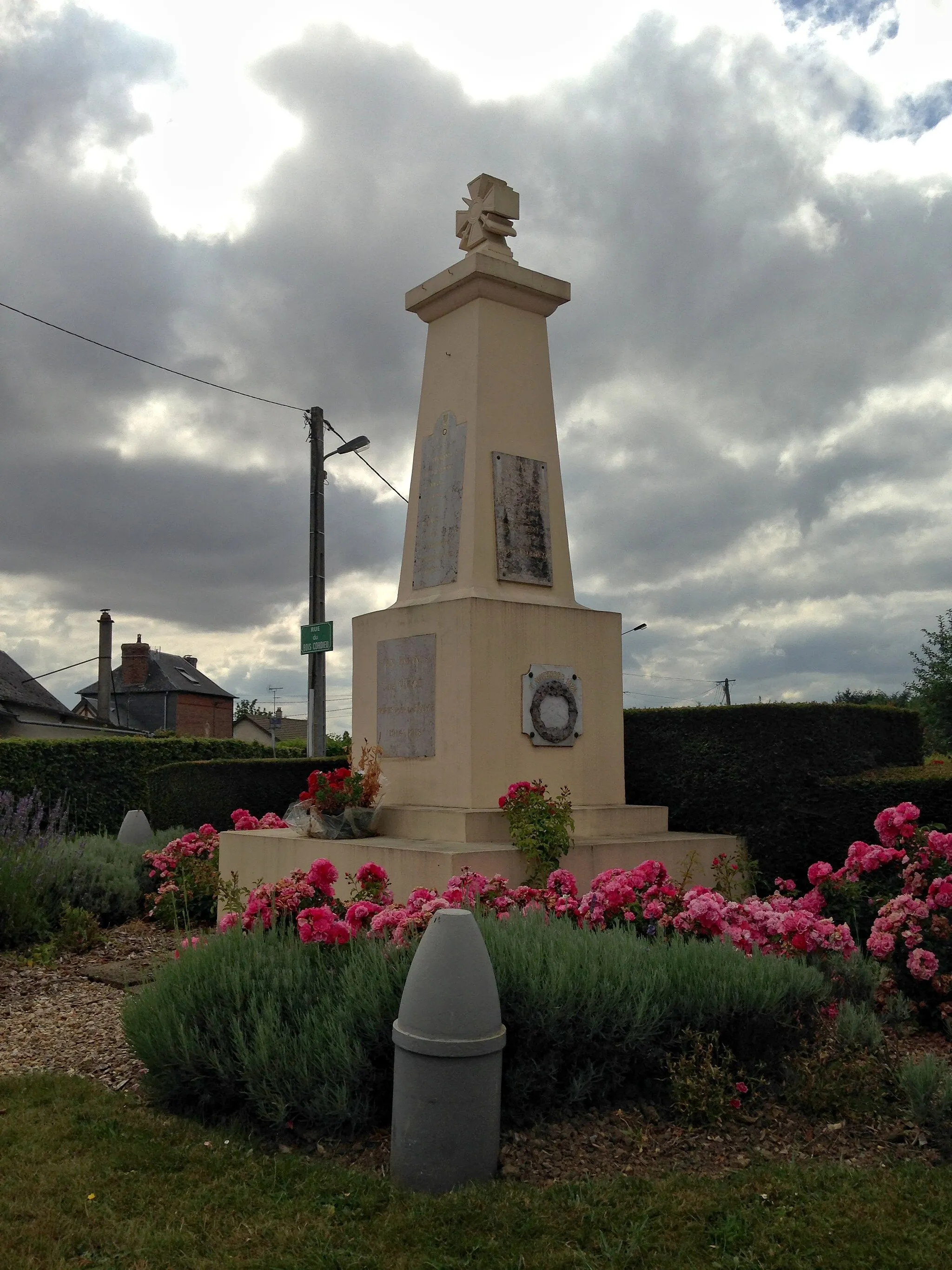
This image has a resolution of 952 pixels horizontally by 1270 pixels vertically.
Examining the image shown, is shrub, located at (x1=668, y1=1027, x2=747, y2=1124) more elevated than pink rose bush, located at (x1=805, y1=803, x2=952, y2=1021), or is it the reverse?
pink rose bush, located at (x1=805, y1=803, x2=952, y2=1021)

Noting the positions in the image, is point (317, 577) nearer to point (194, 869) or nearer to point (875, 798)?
point (194, 869)

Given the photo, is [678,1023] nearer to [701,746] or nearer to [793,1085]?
[793,1085]

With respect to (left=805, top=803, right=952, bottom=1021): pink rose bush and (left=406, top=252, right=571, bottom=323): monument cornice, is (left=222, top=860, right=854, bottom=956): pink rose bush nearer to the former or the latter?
(left=805, top=803, right=952, bottom=1021): pink rose bush

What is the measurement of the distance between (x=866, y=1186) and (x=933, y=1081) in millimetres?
729

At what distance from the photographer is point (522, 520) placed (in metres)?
8.73

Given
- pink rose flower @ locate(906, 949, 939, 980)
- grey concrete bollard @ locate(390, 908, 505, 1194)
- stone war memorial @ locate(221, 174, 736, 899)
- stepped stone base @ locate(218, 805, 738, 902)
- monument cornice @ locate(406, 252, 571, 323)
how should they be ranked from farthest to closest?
monument cornice @ locate(406, 252, 571, 323), stone war memorial @ locate(221, 174, 736, 899), stepped stone base @ locate(218, 805, 738, 902), pink rose flower @ locate(906, 949, 939, 980), grey concrete bollard @ locate(390, 908, 505, 1194)

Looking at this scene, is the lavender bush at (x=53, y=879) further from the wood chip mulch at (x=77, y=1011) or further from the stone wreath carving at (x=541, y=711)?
the stone wreath carving at (x=541, y=711)

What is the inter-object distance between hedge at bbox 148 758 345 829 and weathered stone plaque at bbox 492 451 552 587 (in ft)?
14.3

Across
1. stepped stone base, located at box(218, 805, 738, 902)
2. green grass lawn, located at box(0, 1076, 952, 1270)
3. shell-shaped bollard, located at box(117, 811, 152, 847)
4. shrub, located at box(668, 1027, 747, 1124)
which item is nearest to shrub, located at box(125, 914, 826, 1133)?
shrub, located at box(668, 1027, 747, 1124)

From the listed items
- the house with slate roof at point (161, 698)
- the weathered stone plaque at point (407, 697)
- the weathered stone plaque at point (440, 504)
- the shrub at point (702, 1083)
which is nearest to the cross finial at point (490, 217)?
the weathered stone plaque at point (440, 504)

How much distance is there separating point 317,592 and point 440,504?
16.8 ft

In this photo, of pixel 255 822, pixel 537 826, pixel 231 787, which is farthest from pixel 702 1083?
pixel 231 787

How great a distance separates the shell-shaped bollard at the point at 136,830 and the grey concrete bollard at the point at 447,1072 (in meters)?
8.80

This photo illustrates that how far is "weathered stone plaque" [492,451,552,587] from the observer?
28.1 ft
